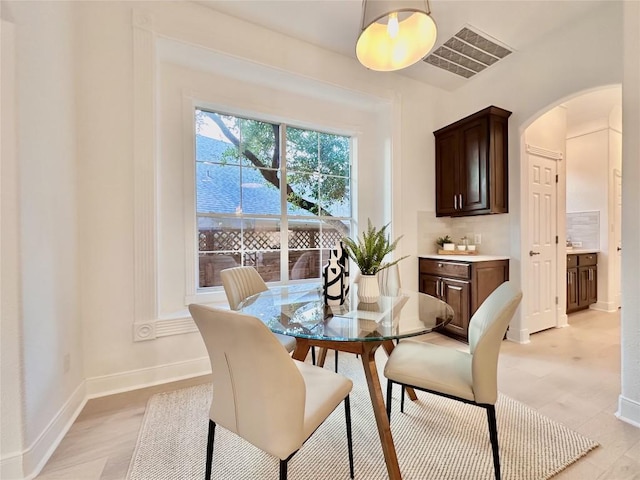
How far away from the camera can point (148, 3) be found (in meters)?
2.28

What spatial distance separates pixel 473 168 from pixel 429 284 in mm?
1450

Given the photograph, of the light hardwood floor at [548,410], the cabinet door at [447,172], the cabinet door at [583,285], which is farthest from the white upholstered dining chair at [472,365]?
the cabinet door at [583,285]

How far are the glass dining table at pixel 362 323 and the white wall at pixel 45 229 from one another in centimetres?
108

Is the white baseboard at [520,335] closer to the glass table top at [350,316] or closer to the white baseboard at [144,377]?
the glass table top at [350,316]

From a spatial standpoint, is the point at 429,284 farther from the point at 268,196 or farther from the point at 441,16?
the point at 441,16

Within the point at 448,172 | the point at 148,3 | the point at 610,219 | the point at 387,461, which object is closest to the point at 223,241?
the point at 148,3

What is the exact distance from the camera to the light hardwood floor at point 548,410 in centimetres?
143

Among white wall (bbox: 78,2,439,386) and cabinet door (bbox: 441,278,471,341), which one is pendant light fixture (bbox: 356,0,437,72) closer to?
white wall (bbox: 78,2,439,386)

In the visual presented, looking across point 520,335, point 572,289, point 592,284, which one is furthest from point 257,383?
point 592,284

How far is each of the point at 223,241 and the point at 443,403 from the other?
241 centimetres

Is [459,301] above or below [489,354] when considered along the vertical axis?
below

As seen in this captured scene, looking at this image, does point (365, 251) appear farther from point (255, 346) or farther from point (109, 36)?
point (109, 36)

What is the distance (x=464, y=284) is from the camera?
303cm

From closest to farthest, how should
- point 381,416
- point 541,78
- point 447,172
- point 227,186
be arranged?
point 381,416
point 541,78
point 227,186
point 447,172
